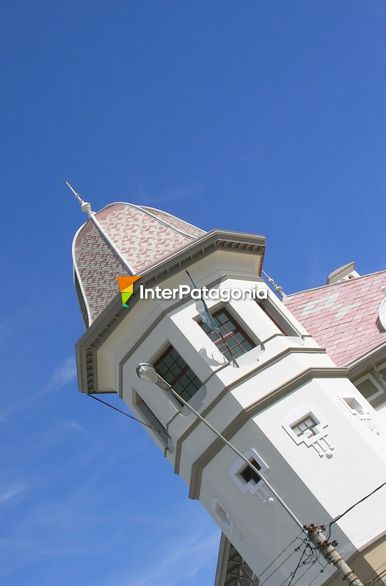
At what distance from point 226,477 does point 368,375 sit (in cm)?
554

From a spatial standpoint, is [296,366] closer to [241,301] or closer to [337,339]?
[241,301]

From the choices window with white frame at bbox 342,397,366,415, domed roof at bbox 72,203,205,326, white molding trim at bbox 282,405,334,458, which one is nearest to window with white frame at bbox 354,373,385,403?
window with white frame at bbox 342,397,366,415

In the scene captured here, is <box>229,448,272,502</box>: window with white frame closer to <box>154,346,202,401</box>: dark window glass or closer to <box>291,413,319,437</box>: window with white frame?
<box>291,413,319,437</box>: window with white frame

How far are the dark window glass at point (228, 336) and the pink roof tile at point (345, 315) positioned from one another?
3221mm

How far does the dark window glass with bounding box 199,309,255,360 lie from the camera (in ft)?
60.7

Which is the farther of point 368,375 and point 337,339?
point 337,339

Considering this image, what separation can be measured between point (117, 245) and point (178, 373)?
5283mm

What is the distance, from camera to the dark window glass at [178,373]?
18.6 metres

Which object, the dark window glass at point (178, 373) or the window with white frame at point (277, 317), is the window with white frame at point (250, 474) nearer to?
the dark window glass at point (178, 373)

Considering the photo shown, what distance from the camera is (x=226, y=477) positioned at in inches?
690

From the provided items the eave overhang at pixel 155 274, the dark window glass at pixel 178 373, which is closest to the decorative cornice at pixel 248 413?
the dark window glass at pixel 178 373

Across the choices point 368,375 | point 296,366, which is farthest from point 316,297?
point 296,366

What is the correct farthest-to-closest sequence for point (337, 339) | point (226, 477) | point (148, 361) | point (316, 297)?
1. point (316, 297)
2. point (337, 339)
3. point (148, 361)
4. point (226, 477)

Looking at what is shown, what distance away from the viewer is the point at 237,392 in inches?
687
